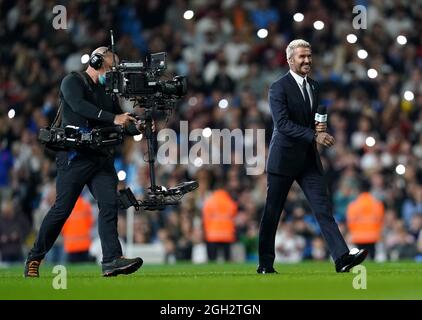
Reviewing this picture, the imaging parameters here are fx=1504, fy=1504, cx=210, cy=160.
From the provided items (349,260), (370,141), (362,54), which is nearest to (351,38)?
(362,54)

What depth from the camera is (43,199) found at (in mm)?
23500

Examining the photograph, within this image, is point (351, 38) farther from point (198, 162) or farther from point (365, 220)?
point (365, 220)

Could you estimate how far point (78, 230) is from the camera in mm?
22578

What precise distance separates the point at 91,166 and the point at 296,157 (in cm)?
199

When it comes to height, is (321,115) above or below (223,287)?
above

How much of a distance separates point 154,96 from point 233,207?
903 cm

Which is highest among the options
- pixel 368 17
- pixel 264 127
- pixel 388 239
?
pixel 368 17

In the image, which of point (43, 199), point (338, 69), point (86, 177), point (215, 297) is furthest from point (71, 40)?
point (215, 297)

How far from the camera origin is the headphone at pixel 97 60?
14445 millimetres

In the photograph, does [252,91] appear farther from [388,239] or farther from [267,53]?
[388,239]

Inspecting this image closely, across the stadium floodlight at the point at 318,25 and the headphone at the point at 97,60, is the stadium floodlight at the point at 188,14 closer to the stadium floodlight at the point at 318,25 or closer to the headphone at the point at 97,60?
the stadium floodlight at the point at 318,25

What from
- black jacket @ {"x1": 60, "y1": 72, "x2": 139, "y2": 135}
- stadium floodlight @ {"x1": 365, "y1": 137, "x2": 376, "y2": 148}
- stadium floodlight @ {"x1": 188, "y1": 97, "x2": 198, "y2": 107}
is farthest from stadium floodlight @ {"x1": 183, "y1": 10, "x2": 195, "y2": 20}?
black jacket @ {"x1": 60, "y1": 72, "x2": 139, "y2": 135}

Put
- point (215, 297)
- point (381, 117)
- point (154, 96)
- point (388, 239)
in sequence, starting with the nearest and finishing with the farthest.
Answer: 1. point (215, 297)
2. point (154, 96)
3. point (388, 239)
4. point (381, 117)

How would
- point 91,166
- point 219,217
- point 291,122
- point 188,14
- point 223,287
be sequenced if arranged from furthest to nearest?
point 188,14, point 219,217, point 91,166, point 291,122, point 223,287
